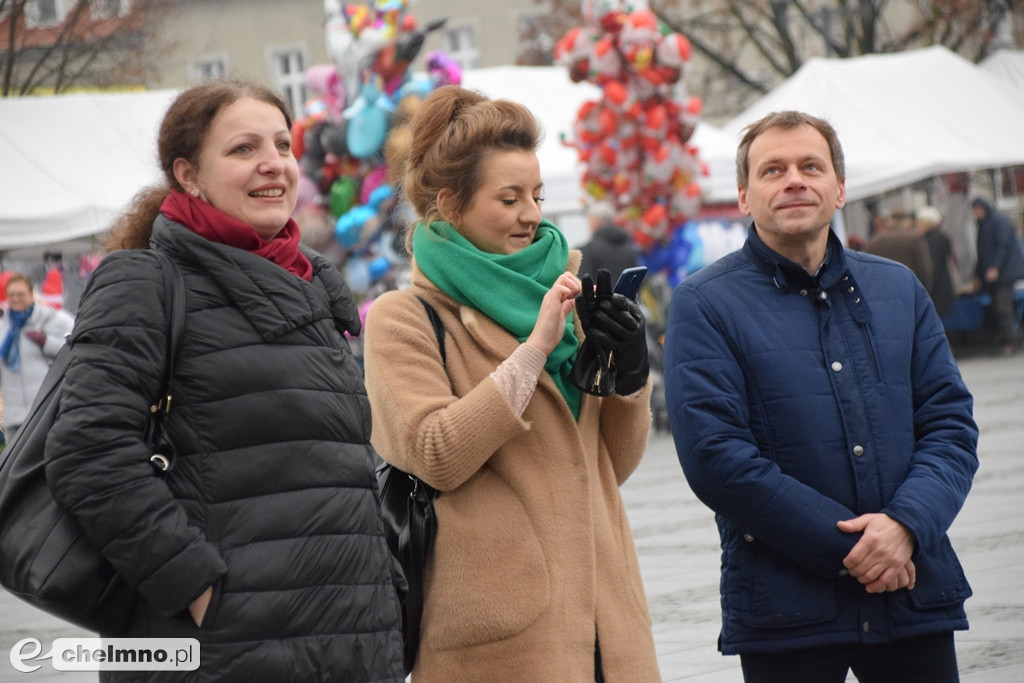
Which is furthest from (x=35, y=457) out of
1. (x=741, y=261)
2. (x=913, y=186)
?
(x=913, y=186)

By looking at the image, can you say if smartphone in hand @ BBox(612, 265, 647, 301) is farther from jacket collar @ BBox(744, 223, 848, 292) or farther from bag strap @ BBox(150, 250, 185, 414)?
bag strap @ BBox(150, 250, 185, 414)

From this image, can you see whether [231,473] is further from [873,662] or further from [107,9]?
[107,9]

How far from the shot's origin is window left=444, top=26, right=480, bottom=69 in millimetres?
34906

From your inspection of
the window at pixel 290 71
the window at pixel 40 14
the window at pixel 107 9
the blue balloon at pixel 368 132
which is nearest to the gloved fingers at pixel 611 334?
the blue balloon at pixel 368 132

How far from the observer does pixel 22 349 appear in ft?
39.5

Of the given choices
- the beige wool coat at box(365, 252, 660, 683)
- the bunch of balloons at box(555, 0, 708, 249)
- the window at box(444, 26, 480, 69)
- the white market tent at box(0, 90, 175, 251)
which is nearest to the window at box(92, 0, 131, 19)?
the white market tent at box(0, 90, 175, 251)

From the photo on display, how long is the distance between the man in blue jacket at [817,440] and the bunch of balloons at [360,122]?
921 cm

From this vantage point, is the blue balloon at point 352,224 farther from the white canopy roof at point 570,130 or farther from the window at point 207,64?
the window at point 207,64

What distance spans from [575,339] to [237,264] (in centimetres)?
90

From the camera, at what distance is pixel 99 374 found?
272 centimetres

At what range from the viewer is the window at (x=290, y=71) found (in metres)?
34.1

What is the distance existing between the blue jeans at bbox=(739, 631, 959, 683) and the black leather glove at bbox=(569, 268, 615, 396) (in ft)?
2.28

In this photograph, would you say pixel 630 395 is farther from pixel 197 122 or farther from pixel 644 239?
pixel 644 239

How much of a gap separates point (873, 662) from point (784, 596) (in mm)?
278
